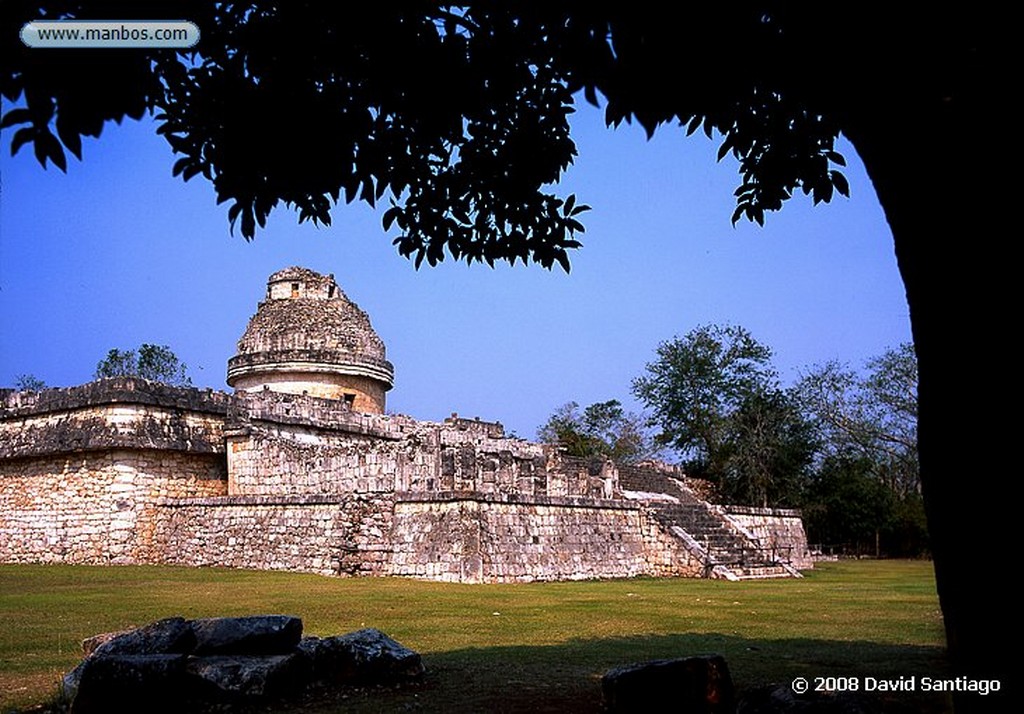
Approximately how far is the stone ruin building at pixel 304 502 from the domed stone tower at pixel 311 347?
8.60ft

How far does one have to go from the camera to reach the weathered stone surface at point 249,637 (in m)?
6.62

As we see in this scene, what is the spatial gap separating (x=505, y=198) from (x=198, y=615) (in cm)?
697

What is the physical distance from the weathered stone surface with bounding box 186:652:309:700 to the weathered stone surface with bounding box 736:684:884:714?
9.59 ft

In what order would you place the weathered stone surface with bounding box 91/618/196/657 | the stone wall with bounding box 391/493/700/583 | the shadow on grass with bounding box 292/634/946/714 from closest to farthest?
the shadow on grass with bounding box 292/634/946/714
the weathered stone surface with bounding box 91/618/196/657
the stone wall with bounding box 391/493/700/583

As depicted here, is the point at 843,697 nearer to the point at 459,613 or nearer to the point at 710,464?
the point at 459,613

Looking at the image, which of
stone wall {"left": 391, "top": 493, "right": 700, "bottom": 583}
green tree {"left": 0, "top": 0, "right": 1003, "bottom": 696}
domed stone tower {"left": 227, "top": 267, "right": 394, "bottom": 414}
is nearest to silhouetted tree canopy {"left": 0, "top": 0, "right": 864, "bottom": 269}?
green tree {"left": 0, "top": 0, "right": 1003, "bottom": 696}

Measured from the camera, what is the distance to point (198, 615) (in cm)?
1145

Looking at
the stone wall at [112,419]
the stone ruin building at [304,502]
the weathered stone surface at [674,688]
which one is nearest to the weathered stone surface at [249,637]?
the weathered stone surface at [674,688]

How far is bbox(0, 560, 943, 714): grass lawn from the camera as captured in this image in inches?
267

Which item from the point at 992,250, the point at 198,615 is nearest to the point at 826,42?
the point at 992,250

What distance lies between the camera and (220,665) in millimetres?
6211

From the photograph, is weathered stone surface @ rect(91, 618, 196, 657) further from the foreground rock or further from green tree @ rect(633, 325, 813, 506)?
green tree @ rect(633, 325, 813, 506)

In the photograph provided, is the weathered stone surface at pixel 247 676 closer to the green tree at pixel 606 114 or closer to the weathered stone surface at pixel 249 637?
the weathered stone surface at pixel 249 637

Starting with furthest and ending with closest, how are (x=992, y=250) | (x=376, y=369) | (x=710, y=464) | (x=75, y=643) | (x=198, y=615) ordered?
(x=710, y=464), (x=376, y=369), (x=198, y=615), (x=75, y=643), (x=992, y=250)
